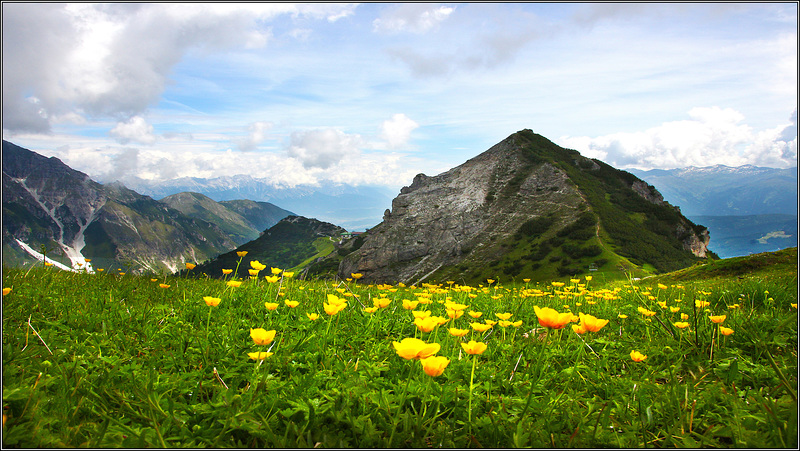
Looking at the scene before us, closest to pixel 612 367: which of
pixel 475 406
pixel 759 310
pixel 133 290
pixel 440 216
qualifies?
pixel 475 406

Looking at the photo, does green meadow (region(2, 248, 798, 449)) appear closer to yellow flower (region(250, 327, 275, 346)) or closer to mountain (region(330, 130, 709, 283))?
yellow flower (region(250, 327, 275, 346))

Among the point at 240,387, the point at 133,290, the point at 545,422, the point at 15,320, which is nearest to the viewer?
the point at 545,422

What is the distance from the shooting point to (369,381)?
2.70 meters

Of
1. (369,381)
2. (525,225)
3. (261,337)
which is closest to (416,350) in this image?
(369,381)

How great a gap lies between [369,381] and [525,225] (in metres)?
129

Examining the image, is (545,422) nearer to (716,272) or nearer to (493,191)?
(716,272)

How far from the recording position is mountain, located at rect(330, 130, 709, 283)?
332 ft

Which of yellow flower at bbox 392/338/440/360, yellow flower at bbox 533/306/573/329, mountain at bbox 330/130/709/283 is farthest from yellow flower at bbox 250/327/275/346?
mountain at bbox 330/130/709/283

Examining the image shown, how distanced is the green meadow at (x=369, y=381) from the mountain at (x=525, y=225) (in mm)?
91955

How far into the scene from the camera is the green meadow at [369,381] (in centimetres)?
214

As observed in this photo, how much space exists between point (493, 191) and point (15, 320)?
506 feet

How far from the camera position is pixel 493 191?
151000 mm

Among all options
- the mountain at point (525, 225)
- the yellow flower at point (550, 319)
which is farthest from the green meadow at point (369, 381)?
the mountain at point (525, 225)

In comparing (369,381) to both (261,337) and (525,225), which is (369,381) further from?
(525,225)
